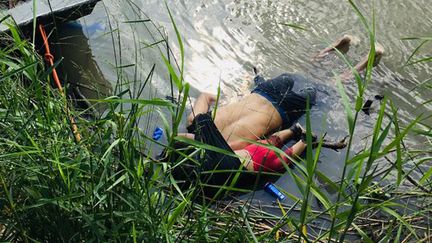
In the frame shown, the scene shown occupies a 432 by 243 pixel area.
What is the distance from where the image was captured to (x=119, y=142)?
2068 mm

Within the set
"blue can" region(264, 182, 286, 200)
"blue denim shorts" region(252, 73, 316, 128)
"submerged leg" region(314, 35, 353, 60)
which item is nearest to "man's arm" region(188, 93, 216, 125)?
"blue denim shorts" region(252, 73, 316, 128)

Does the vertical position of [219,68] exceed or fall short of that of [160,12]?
it falls short

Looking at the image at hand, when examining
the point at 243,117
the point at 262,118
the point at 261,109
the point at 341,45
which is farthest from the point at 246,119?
the point at 341,45

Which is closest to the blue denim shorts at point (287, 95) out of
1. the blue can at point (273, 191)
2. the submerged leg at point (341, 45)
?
the submerged leg at point (341, 45)

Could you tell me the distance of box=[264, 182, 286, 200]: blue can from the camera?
3543mm

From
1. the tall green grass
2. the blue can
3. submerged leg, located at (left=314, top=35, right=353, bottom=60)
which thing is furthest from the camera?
submerged leg, located at (left=314, top=35, right=353, bottom=60)

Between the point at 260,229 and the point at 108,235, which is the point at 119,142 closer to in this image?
the point at 108,235

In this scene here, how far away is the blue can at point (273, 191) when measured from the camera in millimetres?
3543

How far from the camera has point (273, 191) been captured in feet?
11.8

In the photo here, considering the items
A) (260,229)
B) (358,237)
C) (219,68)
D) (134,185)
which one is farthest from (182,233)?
(219,68)

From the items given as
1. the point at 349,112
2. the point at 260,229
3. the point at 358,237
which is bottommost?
the point at 358,237

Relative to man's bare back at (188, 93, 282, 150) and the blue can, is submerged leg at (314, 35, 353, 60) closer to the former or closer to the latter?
man's bare back at (188, 93, 282, 150)

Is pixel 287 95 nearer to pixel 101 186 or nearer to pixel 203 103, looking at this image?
pixel 203 103

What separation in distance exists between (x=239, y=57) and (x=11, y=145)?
3.22m
